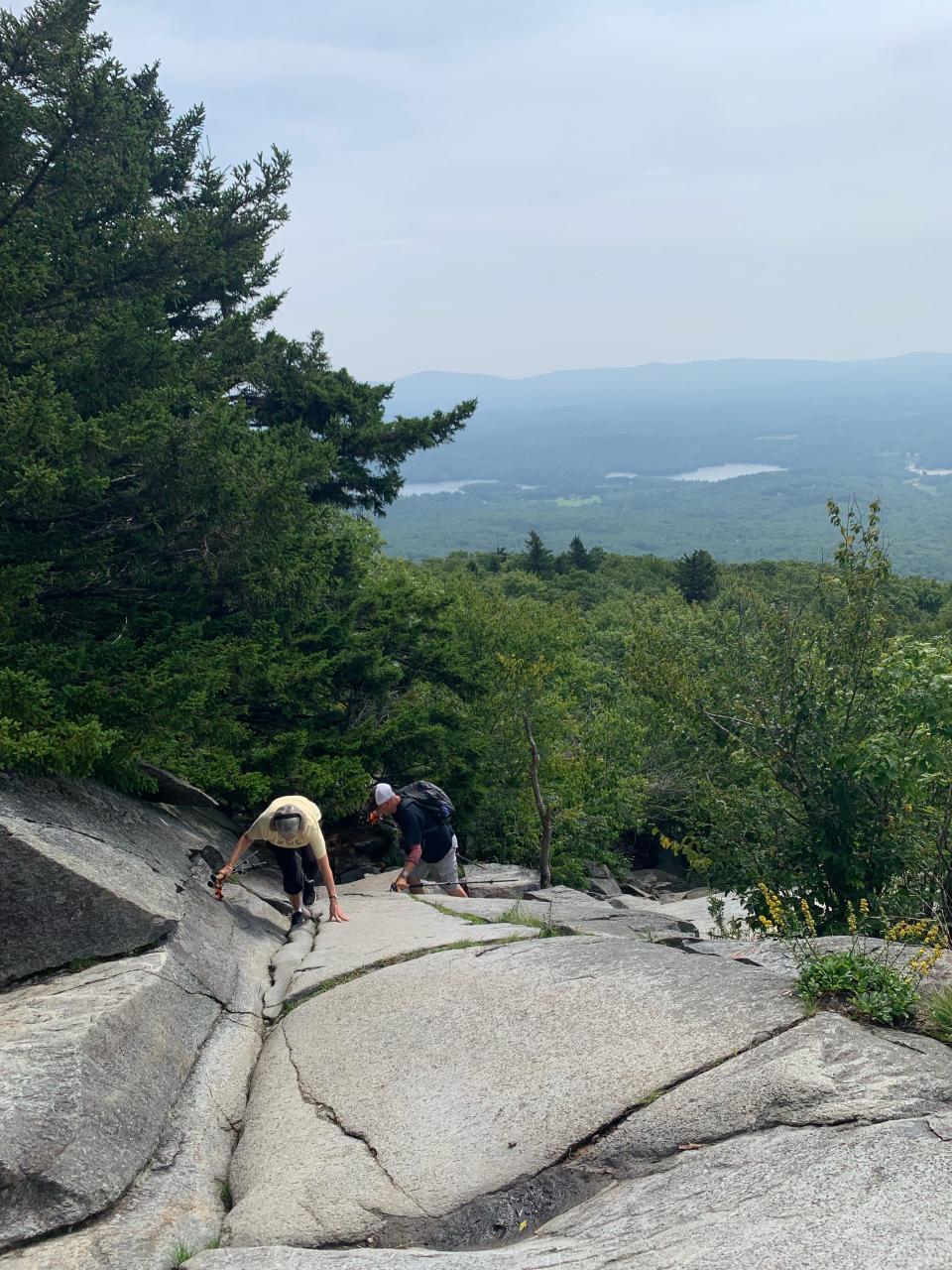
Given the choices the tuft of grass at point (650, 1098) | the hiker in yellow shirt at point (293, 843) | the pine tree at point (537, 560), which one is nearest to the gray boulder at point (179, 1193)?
the tuft of grass at point (650, 1098)

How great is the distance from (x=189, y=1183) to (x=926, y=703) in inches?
354

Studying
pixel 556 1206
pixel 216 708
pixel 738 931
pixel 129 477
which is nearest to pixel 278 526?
pixel 129 477

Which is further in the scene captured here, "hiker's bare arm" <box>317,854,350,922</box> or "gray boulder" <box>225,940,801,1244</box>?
"hiker's bare arm" <box>317,854,350,922</box>

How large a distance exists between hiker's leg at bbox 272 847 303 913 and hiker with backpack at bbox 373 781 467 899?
1491 millimetres

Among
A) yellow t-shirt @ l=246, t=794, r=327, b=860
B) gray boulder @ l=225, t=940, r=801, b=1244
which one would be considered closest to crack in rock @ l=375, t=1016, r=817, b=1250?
gray boulder @ l=225, t=940, r=801, b=1244

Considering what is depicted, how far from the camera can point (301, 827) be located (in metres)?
11.5

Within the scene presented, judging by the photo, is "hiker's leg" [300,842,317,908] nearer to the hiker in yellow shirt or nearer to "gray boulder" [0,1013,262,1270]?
the hiker in yellow shirt

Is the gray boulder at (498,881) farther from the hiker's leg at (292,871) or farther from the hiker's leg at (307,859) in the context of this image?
the hiker's leg at (292,871)

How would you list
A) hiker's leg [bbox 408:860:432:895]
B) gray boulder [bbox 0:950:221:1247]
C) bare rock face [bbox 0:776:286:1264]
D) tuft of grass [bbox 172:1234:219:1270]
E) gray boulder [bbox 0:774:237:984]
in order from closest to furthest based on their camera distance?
tuft of grass [bbox 172:1234:219:1270], gray boulder [bbox 0:950:221:1247], bare rock face [bbox 0:776:286:1264], gray boulder [bbox 0:774:237:984], hiker's leg [bbox 408:860:432:895]

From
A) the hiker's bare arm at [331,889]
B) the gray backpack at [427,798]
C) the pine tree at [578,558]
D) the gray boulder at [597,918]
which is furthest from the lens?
the pine tree at [578,558]

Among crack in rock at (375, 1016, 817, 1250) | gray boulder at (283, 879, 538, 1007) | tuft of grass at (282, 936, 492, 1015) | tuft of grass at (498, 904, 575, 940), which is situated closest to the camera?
crack in rock at (375, 1016, 817, 1250)

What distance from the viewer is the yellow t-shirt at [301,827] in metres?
11.3

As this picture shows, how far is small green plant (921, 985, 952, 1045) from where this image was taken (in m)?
6.41

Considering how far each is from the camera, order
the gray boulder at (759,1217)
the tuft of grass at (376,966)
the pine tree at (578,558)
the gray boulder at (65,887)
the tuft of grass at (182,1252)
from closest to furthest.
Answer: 1. the gray boulder at (759,1217)
2. the tuft of grass at (182,1252)
3. the gray boulder at (65,887)
4. the tuft of grass at (376,966)
5. the pine tree at (578,558)
